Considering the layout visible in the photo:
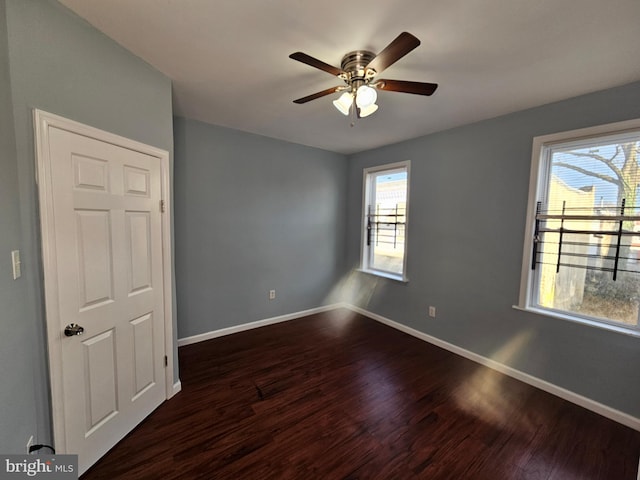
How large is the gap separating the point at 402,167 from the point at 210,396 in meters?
3.42

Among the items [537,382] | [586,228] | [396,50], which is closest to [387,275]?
[537,382]

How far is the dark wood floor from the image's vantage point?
1594mm

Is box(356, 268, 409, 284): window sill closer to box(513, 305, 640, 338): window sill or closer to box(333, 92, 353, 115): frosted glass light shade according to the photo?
box(513, 305, 640, 338): window sill

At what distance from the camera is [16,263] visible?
3.87ft

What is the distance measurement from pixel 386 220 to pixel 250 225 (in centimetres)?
199

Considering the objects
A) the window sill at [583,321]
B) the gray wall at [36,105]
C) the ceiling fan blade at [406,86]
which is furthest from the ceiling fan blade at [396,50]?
the window sill at [583,321]

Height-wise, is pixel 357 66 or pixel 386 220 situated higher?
pixel 357 66

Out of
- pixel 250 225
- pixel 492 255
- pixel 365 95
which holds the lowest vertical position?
pixel 492 255

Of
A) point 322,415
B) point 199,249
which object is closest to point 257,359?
point 322,415

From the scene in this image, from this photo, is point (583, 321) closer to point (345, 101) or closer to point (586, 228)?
point (586, 228)

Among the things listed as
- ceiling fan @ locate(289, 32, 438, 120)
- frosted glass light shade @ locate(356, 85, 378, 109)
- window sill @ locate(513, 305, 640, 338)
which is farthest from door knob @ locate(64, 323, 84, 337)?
window sill @ locate(513, 305, 640, 338)

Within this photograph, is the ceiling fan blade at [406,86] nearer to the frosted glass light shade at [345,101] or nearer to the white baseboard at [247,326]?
the frosted glass light shade at [345,101]

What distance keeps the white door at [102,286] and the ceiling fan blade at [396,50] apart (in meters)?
1.66

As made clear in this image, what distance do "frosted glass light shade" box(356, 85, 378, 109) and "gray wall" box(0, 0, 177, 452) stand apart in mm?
1533
